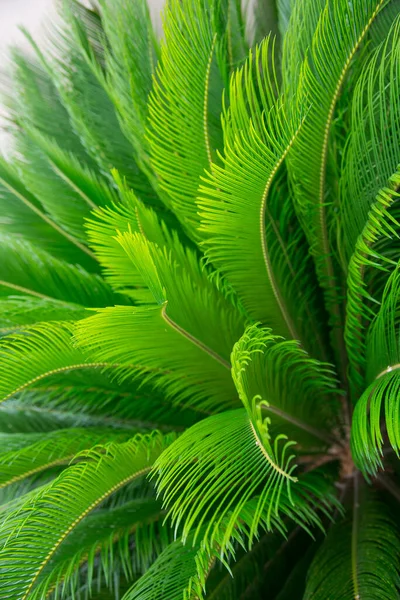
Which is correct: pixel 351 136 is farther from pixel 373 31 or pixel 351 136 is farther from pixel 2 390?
pixel 2 390

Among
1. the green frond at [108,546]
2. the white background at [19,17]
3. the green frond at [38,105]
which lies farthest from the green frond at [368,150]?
the white background at [19,17]

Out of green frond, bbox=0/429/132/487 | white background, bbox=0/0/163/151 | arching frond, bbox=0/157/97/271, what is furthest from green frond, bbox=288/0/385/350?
white background, bbox=0/0/163/151

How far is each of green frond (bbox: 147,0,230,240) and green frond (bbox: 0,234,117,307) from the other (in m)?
0.23

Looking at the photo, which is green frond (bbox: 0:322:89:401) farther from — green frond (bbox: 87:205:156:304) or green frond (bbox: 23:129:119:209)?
green frond (bbox: 23:129:119:209)

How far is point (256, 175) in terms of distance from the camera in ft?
2.23

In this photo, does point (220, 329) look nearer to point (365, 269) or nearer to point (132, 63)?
point (365, 269)

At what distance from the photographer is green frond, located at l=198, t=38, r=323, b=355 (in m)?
0.65

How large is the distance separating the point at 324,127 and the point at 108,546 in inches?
26.5

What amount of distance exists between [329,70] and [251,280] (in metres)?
0.30

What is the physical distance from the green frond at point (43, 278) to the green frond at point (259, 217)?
26 centimetres

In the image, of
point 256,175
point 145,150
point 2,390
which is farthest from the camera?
→ point 145,150

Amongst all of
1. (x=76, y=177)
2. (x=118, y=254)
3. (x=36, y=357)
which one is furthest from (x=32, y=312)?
(x=76, y=177)

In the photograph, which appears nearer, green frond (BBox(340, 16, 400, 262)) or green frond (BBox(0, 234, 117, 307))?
green frond (BBox(340, 16, 400, 262))

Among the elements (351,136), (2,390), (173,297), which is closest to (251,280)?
(173,297)
